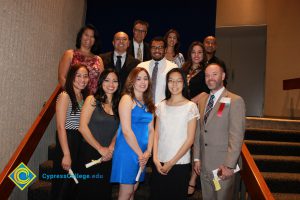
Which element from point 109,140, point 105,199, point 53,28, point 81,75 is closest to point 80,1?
point 53,28

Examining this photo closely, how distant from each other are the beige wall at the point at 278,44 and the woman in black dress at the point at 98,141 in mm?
5076

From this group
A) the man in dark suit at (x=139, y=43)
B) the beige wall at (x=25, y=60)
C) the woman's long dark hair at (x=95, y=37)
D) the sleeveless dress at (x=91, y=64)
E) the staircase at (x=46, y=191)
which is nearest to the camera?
the beige wall at (x=25, y=60)

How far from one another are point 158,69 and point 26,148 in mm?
1601

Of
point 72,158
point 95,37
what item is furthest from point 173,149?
point 95,37

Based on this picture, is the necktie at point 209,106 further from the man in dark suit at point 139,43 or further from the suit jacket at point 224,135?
the man in dark suit at point 139,43

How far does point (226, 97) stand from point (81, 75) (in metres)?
1.27

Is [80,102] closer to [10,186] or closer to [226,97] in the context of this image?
[10,186]

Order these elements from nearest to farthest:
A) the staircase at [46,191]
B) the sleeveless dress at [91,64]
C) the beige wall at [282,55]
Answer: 1. the staircase at [46,191]
2. the sleeveless dress at [91,64]
3. the beige wall at [282,55]

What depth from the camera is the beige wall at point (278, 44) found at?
20.6ft

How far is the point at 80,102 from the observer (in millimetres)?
2520

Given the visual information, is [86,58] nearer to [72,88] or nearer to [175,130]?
[72,88]

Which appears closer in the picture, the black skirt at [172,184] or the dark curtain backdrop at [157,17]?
the black skirt at [172,184]

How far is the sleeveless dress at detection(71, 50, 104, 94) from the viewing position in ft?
9.87

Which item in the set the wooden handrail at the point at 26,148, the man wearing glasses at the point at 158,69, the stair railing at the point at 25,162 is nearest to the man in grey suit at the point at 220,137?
the stair railing at the point at 25,162
